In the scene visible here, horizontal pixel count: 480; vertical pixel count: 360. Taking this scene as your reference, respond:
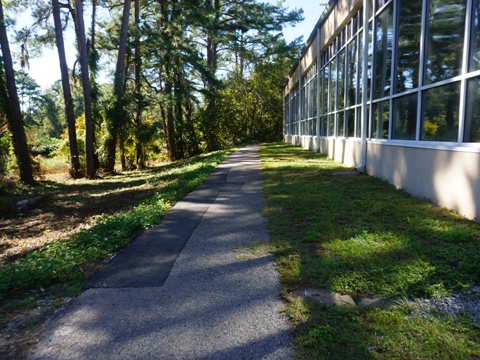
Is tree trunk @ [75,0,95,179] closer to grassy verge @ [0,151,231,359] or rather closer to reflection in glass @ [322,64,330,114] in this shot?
reflection in glass @ [322,64,330,114]

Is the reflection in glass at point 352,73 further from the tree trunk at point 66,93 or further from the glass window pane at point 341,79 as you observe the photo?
the tree trunk at point 66,93

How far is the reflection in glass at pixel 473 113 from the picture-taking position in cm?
430

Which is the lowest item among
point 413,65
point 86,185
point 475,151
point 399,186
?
point 86,185

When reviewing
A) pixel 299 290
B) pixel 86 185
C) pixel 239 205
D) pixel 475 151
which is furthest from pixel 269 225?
pixel 86 185

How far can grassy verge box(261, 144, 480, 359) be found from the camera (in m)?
2.08

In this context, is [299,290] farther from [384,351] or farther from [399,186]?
[399,186]

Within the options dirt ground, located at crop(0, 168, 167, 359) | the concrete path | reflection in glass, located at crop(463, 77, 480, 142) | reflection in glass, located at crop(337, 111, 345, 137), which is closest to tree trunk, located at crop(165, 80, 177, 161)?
dirt ground, located at crop(0, 168, 167, 359)

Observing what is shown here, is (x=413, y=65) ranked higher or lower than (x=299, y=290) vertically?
higher

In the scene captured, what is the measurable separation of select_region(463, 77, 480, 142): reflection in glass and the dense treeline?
14137mm

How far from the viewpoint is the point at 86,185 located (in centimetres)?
1438

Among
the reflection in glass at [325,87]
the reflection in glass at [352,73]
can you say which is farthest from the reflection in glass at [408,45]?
the reflection in glass at [325,87]

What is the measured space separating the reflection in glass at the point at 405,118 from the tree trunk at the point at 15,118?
46.2ft

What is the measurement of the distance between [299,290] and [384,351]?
912 mm

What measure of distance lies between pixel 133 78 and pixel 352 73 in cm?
1475
